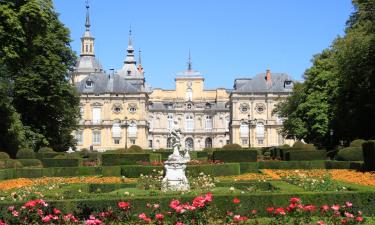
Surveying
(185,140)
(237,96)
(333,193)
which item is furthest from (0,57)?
(185,140)

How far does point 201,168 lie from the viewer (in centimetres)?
2222

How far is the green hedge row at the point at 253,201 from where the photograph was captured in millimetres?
11503

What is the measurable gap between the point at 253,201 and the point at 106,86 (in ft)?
201

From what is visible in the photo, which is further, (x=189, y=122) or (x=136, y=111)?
(x=189, y=122)

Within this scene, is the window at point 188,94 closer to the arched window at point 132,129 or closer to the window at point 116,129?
the arched window at point 132,129

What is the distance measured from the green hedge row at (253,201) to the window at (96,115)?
198ft

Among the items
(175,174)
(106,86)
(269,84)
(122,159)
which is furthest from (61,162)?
(269,84)

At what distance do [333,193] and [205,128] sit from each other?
238 ft

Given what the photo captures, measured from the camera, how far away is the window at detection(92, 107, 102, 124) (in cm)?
7144

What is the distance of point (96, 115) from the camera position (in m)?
71.7

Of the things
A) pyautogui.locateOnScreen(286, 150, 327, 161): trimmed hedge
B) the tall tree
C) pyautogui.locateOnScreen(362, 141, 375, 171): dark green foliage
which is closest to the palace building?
the tall tree

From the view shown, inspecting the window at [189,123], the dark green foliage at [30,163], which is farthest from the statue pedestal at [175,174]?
the window at [189,123]

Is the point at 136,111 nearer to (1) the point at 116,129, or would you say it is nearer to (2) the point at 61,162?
(1) the point at 116,129

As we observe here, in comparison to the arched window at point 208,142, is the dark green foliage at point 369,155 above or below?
below
